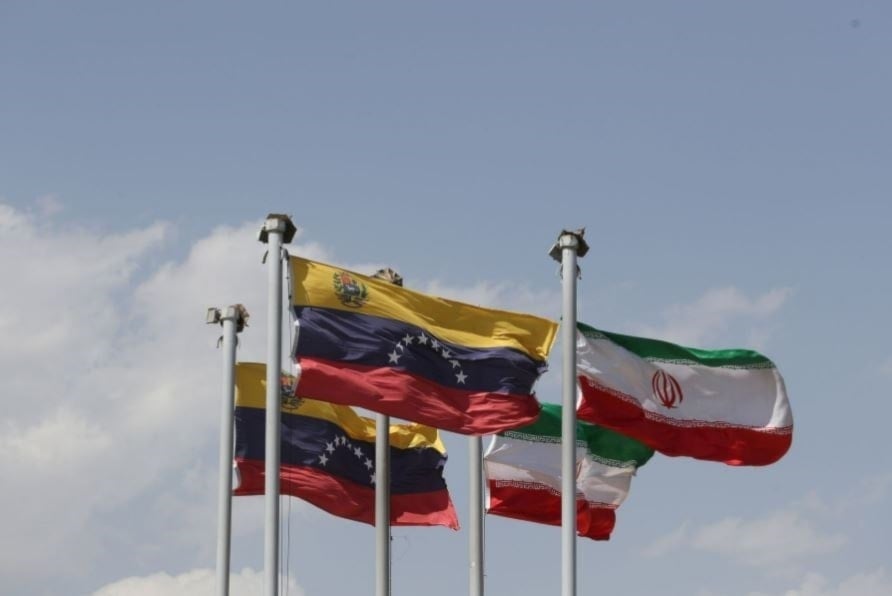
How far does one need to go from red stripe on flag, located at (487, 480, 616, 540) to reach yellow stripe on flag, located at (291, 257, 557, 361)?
4.68m

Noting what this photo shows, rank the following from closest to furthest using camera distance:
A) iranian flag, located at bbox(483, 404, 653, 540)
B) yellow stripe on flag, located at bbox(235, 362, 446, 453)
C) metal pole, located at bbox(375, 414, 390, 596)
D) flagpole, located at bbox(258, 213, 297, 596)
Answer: flagpole, located at bbox(258, 213, 297, 596) < metal pole, located at bbox(375, 414, 390, 596) < yellow stripe on flag, located at bbox(235, 362, 446, 453) < iranian flag, located at bbox(483, 404, 653, 540)

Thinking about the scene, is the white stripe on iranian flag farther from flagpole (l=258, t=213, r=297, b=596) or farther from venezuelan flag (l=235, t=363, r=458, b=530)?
flagpole (l=258, t=213, r=297, b=596)

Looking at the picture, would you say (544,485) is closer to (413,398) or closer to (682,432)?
(682,432)

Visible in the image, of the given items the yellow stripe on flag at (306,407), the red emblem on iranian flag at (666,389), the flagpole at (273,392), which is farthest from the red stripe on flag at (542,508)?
the flagpole at (273,392)

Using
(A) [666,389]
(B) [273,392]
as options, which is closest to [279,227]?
(B) [273,392]

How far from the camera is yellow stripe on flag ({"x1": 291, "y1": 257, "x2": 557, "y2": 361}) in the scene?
27984 mm

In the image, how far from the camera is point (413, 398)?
2853cm

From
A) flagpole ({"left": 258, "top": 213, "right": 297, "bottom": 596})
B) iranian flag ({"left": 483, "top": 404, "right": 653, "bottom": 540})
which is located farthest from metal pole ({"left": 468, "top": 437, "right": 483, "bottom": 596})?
flagpole ({"left": 258, "top": 213, "right": 297, "bottom": 596})

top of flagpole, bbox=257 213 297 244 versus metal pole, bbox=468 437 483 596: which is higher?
top of flagpole, bbox=257 213 297 244

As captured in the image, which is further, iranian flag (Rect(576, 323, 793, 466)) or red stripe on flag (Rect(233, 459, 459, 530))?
red stripe on flag (Rect(233, 459, 459, 530))

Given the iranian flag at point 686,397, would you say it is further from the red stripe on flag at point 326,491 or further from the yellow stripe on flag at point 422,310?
the red stripe on flag at point 326,491

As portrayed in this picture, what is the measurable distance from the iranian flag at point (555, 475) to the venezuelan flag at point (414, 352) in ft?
14.4

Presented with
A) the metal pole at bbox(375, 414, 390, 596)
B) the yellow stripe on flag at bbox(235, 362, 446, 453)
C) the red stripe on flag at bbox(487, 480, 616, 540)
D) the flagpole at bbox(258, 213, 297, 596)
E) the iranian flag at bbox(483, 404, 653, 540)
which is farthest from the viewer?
the iranian flag at bbox(483, 404, 653, 540)

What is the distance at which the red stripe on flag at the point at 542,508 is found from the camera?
33938mm
